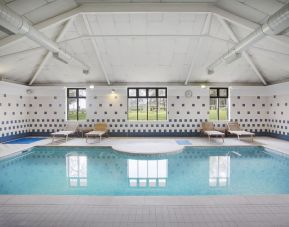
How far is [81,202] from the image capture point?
3.42m

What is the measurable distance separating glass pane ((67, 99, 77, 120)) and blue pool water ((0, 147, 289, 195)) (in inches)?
146

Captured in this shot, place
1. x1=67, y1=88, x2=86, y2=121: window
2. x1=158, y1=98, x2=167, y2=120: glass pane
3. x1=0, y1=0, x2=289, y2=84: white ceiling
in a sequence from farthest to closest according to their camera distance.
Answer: x1=67, y1=88, x2=86, y2=121: window, x1=158, y1=98, x2=167, y2=120: glass pane, x1=0, y1=0, x2=289, y2=84: white ceiling

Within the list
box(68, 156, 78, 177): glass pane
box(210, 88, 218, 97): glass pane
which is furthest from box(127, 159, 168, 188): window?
box(210, 88, 218, 97): glass pane

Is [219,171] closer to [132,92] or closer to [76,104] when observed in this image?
[132,92]

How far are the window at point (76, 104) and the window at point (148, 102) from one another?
2604 millimetres

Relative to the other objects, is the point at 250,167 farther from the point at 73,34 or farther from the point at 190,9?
the point at 73,34

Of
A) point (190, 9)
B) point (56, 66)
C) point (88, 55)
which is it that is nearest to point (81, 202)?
point (190, 9)

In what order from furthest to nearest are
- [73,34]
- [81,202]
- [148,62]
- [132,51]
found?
[148,62], [132,51], [73,34], [81,202]

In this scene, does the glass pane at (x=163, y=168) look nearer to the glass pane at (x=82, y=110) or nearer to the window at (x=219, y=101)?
the window at (x=219, y=101)

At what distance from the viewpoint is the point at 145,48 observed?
316 inches

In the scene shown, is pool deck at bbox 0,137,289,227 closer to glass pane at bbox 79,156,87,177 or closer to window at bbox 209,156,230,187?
window at bbox 209,156,230,187

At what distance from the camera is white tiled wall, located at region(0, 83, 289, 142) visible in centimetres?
1112

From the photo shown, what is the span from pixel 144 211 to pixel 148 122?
8.12 m

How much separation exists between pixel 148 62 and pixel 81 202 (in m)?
6.87
